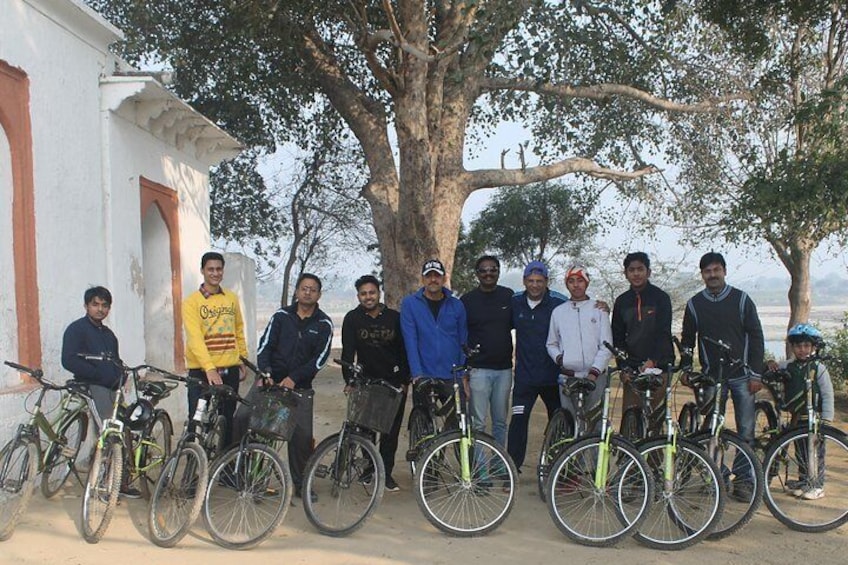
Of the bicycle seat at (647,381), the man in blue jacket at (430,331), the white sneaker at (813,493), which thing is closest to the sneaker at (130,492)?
the man in blue jacket at (430,331)

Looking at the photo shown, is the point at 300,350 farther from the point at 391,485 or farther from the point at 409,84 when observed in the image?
the point at 409,84

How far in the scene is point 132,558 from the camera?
5.27 m

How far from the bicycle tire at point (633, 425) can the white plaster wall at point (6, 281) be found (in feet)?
15.9

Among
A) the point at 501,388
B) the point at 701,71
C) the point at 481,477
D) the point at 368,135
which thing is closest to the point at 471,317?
the point at 501,388

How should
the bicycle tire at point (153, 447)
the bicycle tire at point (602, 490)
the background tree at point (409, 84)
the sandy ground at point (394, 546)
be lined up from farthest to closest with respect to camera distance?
the background tree at point (409, 84)
the bicycle tire at point (153, 447)
the bicycle tire at point (602, 490)
the sandy ground at point (394, 546)

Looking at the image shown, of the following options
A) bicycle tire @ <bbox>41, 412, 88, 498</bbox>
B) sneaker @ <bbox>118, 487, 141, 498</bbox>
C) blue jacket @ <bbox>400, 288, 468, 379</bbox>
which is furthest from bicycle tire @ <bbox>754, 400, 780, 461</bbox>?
bicycle tire @ <bbox>41, 412, 88, 498</bbox>

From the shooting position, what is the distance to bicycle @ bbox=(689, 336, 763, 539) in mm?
5527

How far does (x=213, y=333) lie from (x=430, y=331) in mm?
1655

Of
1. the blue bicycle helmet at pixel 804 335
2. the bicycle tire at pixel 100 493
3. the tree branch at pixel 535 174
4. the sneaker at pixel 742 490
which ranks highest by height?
the tree branch at pixel 535 174

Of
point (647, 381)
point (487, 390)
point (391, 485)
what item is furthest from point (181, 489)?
point (647, 381)

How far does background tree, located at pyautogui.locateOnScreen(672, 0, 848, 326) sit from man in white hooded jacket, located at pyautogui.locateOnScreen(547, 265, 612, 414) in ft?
7.27

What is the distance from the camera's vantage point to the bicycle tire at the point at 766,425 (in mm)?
6410

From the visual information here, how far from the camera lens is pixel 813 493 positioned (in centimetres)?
615

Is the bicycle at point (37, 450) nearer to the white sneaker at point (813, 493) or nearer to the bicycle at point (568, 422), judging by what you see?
the bicycle at point (568, 422)
